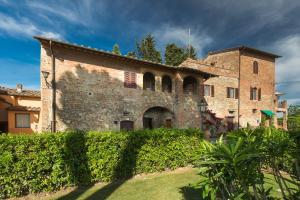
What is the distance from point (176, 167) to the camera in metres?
10.0

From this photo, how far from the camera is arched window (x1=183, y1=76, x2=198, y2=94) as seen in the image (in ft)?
66.5

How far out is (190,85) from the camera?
21250 millimetres

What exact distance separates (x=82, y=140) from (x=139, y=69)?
10.5 meters

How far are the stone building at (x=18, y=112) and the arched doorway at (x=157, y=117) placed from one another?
10.2m

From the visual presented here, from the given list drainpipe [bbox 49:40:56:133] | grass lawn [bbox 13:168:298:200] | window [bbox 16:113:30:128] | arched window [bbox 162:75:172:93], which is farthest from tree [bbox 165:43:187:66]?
grass lawn [bbox 13:168:298:200]

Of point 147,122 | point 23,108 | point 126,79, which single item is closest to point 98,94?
point 126,79

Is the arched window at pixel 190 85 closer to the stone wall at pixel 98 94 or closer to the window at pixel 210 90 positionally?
the stone wall at pixel 98 94

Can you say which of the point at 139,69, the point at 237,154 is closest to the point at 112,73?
the point at 139,69

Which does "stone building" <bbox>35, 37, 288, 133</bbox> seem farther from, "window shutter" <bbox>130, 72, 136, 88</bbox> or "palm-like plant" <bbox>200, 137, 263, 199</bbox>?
"palm-like plant" <bbox>200, 137, 263, 199</bbox>

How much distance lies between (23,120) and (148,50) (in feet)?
96.2

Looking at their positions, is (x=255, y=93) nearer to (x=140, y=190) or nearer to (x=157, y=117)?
(x=157, y=117)

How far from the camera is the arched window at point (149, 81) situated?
18609mm

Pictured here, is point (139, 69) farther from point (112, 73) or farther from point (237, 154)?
point (237, 154)

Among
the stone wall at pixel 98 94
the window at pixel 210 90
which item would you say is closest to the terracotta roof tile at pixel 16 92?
the stone wall at pixel 98 94
